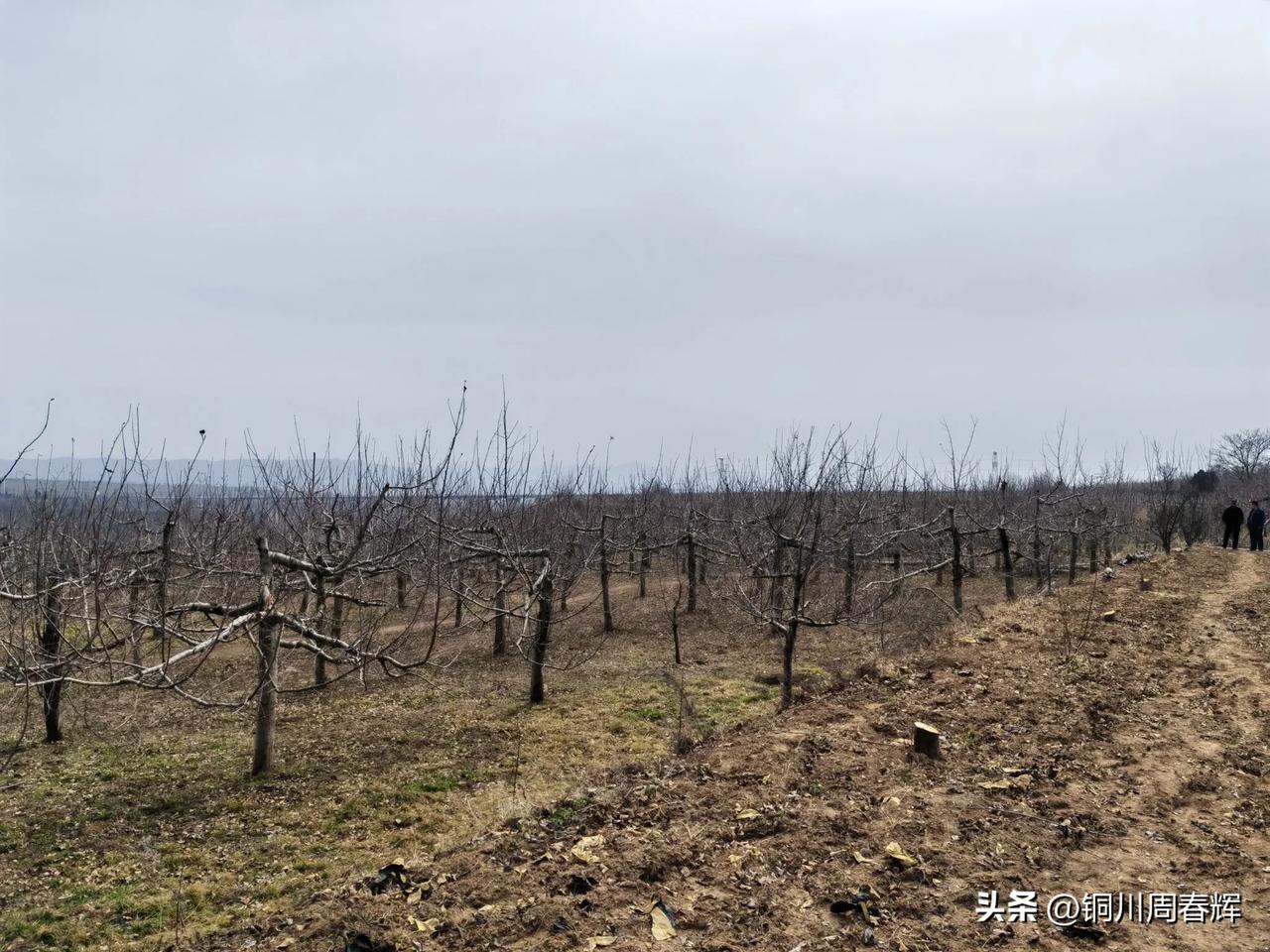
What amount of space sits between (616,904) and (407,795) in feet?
12.1

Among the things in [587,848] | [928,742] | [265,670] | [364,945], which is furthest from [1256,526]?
[364,945]

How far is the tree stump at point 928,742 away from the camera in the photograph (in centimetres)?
550

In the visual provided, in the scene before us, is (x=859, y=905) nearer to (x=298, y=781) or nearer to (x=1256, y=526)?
(x=298, y=781)

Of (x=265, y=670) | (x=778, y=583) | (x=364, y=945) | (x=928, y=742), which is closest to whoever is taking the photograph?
(x=364, y=945)

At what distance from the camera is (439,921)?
368cm

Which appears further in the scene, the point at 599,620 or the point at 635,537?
the point at 635,537

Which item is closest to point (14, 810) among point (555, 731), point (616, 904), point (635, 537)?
point (555, 731)

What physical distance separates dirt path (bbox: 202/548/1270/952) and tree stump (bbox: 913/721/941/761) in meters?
0.10

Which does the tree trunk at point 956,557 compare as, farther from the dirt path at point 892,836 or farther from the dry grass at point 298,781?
the dirt path at point 892,836

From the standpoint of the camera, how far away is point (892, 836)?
429 cm

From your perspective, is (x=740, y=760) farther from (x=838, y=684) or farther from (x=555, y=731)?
(x=555, y=731)

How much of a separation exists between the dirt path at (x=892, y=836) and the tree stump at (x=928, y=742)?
97mm

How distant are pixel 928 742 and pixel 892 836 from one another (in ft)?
4.67

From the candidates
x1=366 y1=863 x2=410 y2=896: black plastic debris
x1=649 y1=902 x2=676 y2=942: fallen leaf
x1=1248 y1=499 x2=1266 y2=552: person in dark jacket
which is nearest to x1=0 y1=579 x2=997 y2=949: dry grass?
x1=366 y1=863 x2=410 y2=896: black plastic debris
